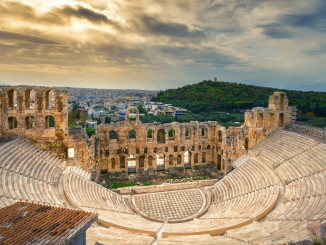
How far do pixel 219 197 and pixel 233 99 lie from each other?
173ft

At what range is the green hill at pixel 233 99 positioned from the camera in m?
50.8

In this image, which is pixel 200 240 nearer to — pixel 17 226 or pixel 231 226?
pixel 231 226

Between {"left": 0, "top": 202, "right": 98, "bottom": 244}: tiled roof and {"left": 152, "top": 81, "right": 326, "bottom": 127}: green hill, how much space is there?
45.0m

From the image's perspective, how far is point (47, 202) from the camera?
15508 millimetres

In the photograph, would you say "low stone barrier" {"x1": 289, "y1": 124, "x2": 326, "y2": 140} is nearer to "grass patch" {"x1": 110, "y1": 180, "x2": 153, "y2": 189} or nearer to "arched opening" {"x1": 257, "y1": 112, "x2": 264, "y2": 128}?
"arched opening" {"x1": 257, "y1": 112, "x2": 264, "y2": 128}

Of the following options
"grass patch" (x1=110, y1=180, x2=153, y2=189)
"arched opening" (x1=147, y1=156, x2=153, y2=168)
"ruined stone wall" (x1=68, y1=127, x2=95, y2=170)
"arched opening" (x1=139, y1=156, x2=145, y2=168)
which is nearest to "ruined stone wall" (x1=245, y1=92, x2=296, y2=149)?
"arched opening" (x1=147, y1=156, x2=153, y2=168)

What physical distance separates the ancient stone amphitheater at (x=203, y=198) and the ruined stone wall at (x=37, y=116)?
82cm

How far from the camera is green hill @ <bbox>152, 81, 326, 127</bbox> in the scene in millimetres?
50750

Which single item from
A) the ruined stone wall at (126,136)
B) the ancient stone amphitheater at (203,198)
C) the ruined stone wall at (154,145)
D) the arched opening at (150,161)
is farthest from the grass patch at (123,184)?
the arched opening at (150,161)

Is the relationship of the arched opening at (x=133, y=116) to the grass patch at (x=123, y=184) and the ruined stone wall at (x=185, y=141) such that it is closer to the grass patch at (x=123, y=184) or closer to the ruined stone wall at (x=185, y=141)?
the ruined stone wall at (x=185, y=141)

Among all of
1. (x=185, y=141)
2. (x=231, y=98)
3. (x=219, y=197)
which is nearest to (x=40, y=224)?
(x=219, y=197)

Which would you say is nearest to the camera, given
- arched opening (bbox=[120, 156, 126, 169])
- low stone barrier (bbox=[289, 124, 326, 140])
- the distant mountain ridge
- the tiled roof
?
the tiled roof

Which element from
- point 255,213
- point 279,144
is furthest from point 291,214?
point 279,144

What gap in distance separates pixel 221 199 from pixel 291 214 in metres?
6.80
